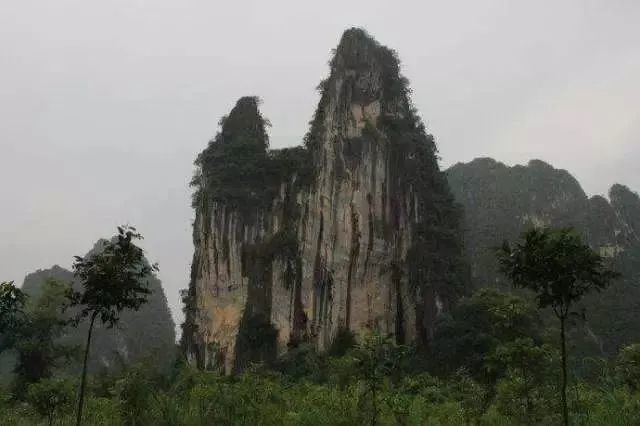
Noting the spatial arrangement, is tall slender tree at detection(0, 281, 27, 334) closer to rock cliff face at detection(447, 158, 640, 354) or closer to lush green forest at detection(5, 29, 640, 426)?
lush green forest at detection(5, 29, 640, 426)

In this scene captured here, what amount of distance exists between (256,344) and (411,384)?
12970 mm

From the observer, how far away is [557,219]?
2362 inches

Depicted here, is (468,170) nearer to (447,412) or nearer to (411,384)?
(411,384)

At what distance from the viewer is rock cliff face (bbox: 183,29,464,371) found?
33.2 meters

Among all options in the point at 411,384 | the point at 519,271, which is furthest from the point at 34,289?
the point at 519,271

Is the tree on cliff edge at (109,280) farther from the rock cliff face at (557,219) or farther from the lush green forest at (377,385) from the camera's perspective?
the rock cliff face at (557,219)

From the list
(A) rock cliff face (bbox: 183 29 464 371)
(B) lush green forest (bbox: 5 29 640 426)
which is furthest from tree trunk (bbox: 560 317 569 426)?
(A) rock cliff face (bbox: 183 29 464 371)

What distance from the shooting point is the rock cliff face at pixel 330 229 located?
33188 millimetres

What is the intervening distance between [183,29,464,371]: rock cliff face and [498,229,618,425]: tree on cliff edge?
906 inches

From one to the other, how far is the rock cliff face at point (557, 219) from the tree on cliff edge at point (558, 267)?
32340 mm

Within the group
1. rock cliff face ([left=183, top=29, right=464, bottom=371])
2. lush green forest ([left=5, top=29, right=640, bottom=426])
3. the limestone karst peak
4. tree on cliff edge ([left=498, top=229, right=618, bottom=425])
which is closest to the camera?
tree on cliff edge ([left=498, top=229, right=618, bottom=425])

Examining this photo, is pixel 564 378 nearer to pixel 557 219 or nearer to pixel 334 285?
pixel 334 285

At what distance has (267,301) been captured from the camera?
34.2m

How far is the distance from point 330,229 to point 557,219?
114 ft
